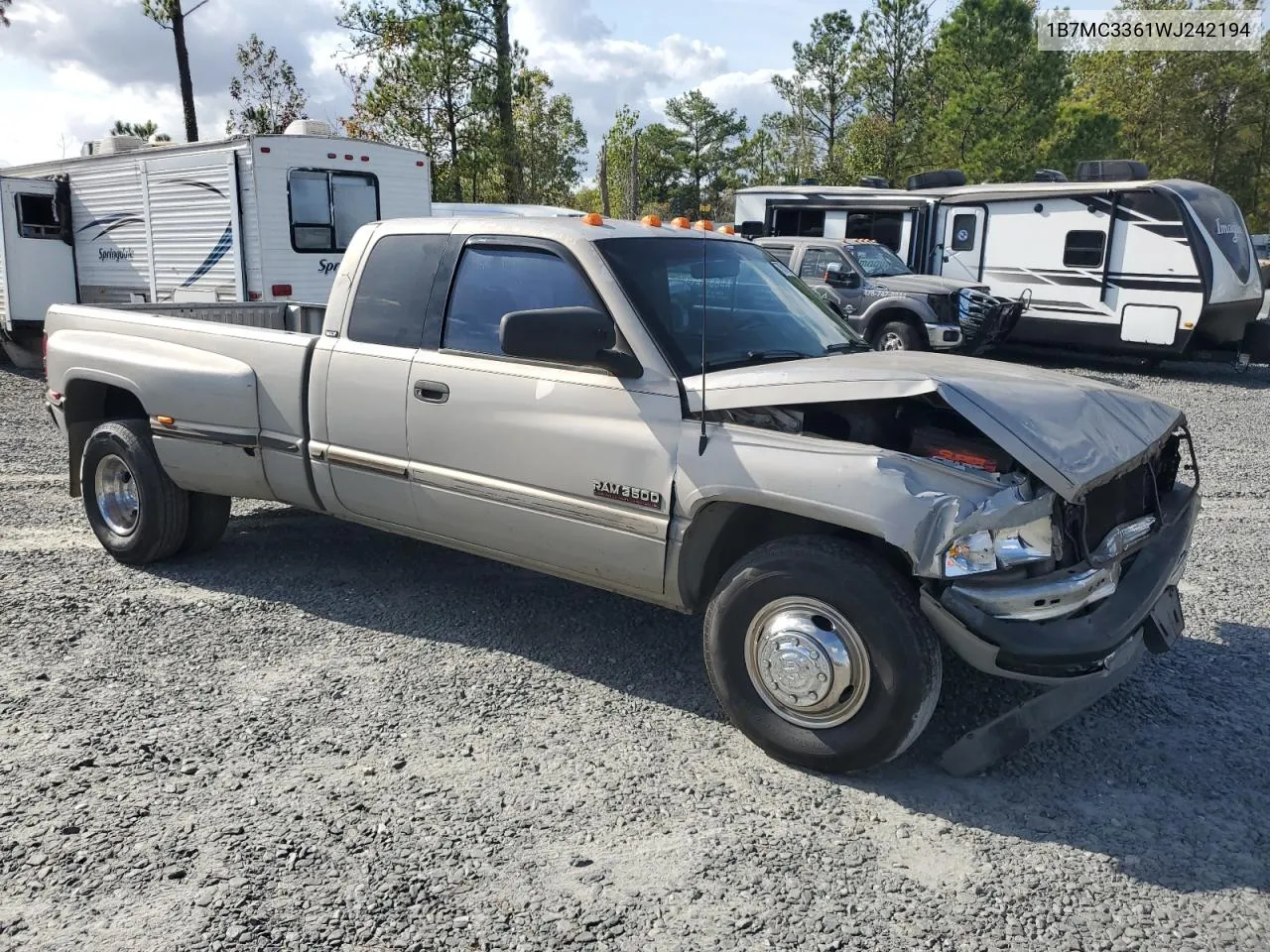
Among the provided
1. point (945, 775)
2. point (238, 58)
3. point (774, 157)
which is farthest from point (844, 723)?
point (774, 157)

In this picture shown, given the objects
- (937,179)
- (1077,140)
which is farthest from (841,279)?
(1077,140)

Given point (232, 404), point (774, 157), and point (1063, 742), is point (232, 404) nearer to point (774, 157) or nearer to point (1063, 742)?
point (1063, 742)

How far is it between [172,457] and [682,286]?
2.88m

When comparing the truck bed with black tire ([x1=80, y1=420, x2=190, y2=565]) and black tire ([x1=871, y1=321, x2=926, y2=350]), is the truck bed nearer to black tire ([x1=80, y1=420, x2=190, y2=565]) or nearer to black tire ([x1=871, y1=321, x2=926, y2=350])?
black tire ([x1=80, y1=420, x2=190, y2=565])

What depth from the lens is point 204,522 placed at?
19.1ft

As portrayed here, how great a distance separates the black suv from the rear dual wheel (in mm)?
9757

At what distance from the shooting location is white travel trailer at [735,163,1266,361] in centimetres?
1431

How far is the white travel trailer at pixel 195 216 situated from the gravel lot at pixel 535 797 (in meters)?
8.10

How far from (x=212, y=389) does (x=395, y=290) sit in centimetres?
116

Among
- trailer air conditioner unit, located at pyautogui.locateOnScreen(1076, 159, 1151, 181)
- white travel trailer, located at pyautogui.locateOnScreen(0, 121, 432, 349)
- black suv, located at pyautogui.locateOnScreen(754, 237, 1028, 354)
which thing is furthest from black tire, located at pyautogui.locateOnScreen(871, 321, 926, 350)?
white travel trailer, located at pyautogui.locateOnScreen(0, 121, 432, 349)

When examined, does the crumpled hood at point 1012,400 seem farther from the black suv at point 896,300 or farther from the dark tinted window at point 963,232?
the dark tinted window at point 963,232

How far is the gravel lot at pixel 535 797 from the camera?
2854 mm

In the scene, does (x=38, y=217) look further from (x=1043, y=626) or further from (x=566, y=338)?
(x=1043, y=626)

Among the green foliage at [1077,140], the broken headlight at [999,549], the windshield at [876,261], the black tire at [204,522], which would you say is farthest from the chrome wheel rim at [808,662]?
the green foliage at [1077,140]
